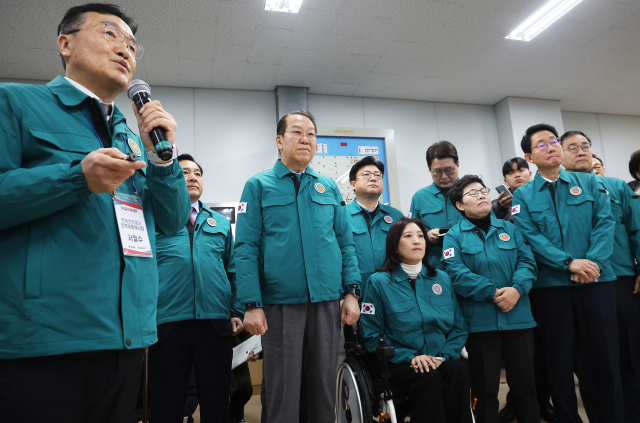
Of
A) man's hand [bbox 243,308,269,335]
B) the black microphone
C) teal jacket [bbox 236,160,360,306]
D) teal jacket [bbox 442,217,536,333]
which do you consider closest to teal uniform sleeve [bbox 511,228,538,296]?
teal jacket [bbox 442,217,536,333]

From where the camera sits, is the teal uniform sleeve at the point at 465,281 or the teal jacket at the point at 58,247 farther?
the teal uniform sleeve at the point at 465,281

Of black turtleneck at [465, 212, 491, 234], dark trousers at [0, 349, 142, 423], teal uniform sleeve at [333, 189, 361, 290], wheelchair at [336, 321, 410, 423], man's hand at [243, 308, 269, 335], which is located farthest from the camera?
black turtleneck at [465, 212, 491, 234]

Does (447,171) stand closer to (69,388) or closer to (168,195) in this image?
(168,195)

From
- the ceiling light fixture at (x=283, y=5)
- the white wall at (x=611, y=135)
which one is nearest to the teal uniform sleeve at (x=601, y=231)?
the ceiling light fixture at (x=283, y=5)

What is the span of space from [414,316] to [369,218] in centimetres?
85

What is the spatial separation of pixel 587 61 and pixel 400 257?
4.17 metres

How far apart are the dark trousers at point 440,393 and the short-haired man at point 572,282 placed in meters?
0.63

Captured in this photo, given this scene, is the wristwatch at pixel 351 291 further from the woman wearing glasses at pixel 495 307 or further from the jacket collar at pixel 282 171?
the woman wearing glasses at pixel 495 307

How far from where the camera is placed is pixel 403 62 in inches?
181

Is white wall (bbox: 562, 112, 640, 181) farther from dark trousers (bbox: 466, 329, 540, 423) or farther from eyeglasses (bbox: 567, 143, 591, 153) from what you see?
dark trousers (bbox: 466, 329, 540, 423)

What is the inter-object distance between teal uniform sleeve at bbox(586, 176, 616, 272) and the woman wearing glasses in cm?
32

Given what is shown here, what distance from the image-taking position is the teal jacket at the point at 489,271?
2195 millimetres

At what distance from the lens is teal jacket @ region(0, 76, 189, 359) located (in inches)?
31.6

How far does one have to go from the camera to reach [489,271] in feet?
7.54
